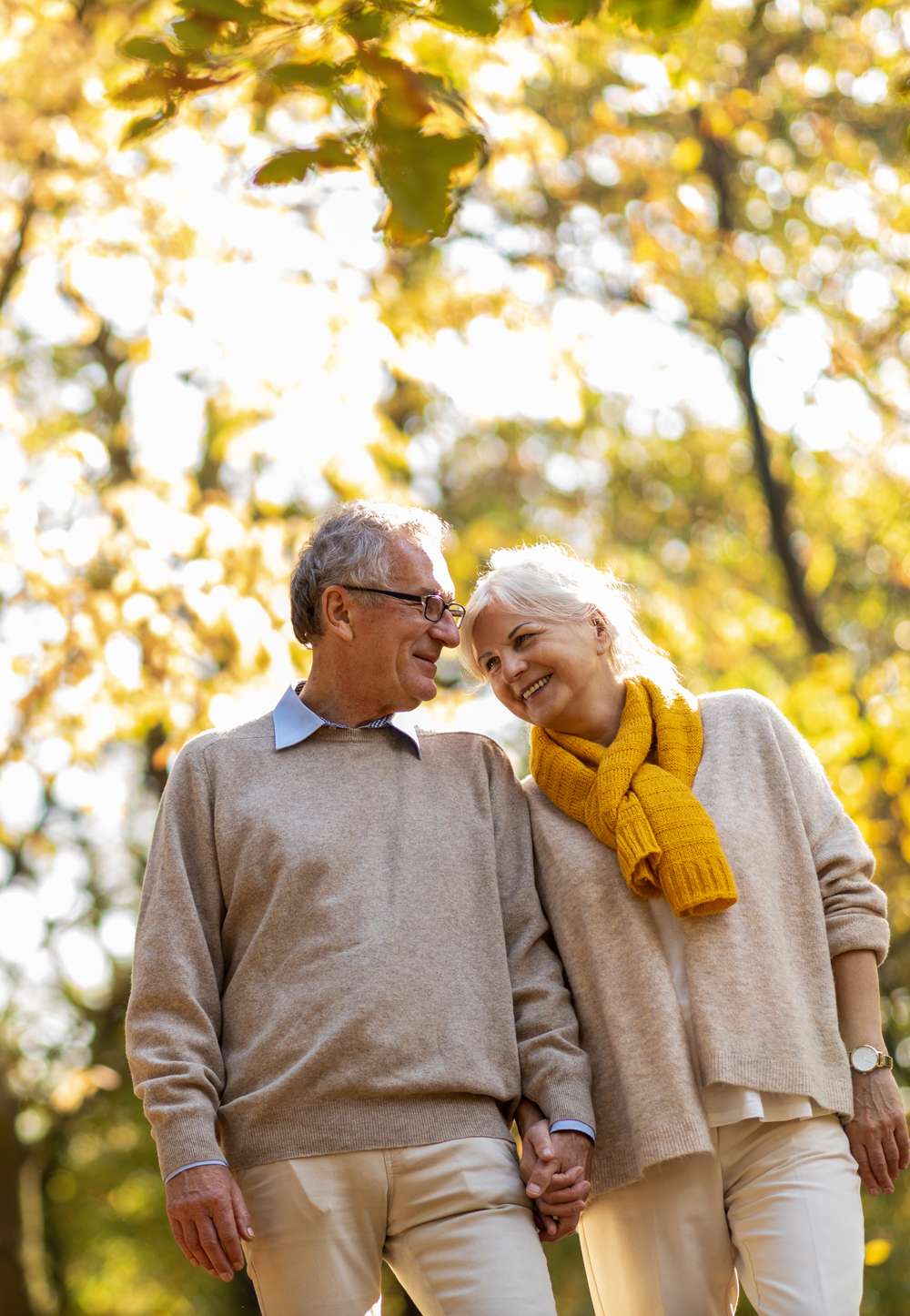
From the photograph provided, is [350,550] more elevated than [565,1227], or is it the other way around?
[350,550]

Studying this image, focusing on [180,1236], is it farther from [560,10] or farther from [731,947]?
[560,10]

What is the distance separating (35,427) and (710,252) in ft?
13.0

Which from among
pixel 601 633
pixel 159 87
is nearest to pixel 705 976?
pixel 601 633

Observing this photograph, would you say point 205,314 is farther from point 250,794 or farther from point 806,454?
point 806,454

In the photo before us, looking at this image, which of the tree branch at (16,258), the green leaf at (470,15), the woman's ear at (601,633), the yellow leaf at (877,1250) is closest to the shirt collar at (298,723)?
the woman's ear at (601,633)

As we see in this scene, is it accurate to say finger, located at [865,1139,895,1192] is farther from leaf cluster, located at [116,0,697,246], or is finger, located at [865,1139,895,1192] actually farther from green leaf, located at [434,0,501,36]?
green leaf, located at [434,0,501,36]

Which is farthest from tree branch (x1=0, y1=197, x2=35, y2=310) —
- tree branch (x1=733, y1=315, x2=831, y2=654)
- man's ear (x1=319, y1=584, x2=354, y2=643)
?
tree branch (x1=733, y1=315, x2=831, y2=654)

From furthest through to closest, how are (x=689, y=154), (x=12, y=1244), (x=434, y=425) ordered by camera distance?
(x=434, y=425), (x=12, y=1244), (x=689, y=154)

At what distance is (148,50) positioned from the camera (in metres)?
1.57

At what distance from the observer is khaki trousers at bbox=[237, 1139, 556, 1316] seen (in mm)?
2199

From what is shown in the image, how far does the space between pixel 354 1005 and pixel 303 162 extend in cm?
144

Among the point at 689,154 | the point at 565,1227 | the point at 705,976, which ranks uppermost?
the point at 689,154

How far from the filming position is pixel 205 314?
5.04 meters

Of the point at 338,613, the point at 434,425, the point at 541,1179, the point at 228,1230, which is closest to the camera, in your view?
the point at 228,1230
